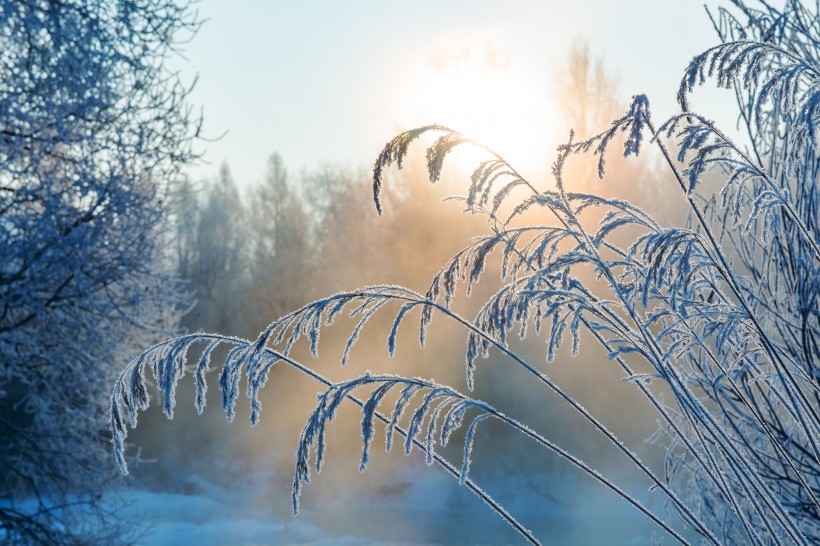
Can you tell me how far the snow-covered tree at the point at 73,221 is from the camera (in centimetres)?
790

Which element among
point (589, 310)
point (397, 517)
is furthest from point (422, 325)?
point (397, 517)

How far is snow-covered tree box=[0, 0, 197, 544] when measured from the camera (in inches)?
311

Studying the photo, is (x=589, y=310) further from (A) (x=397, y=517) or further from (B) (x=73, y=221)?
(A) (x=397, y=517)

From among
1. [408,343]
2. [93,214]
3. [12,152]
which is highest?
[12,152]

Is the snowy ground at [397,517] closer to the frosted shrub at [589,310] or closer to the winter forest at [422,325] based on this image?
the winter forest at [422,325]

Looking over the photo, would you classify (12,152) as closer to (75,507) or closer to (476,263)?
(75,507)

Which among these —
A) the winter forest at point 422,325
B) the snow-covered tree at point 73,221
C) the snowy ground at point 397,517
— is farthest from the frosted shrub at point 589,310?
the snowy ground at point 397,517

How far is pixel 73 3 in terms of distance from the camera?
28.2 ft

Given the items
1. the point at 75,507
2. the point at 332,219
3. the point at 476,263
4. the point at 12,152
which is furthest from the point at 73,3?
the point at 332,219

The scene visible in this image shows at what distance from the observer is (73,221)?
8.03 m

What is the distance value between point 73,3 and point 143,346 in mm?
3756

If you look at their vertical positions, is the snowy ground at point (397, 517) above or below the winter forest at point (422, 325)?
below

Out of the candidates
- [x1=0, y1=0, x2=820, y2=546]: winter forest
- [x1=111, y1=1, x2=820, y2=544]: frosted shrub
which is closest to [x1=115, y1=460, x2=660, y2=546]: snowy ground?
[x1=0, y1=0, x2=820, y2=546]: winter forest

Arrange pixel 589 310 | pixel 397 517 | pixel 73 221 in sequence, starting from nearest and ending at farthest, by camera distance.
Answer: pixel 589 310 → pixel 73 221 → pixel 397 517
